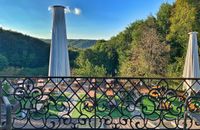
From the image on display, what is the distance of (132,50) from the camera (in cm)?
1268

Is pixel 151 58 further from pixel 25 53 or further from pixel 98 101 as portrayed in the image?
pixel 98 101

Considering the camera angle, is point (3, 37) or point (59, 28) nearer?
point (59, 28)

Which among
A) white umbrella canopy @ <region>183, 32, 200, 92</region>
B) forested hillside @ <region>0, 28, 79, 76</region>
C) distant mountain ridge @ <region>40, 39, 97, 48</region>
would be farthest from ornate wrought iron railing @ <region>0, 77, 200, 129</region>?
distant mountain ridge @ <region>40, 39, 97, 48</region>

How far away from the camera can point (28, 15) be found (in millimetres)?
10391

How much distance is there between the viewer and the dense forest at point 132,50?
36.8 ft

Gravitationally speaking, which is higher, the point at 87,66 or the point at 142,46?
the point at 142,46

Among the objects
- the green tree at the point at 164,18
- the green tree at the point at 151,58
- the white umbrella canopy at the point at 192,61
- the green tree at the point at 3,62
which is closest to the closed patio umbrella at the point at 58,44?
Result: the white umbrella canopy at the point at 192,61

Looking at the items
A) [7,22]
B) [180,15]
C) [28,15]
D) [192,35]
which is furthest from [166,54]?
[7,22]

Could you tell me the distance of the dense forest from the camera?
36.8ft

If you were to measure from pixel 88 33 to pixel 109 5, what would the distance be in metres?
2.31

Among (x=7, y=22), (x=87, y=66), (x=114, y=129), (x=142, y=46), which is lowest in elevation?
(x=114, y=129)

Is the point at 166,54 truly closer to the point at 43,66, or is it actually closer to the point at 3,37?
the point at 43,66

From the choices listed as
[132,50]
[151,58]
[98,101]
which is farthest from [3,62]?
[98,101]

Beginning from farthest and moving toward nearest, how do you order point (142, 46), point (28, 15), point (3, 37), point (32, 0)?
point (3, 37), point (142, 46), point (28, 15), point (32, 0)
